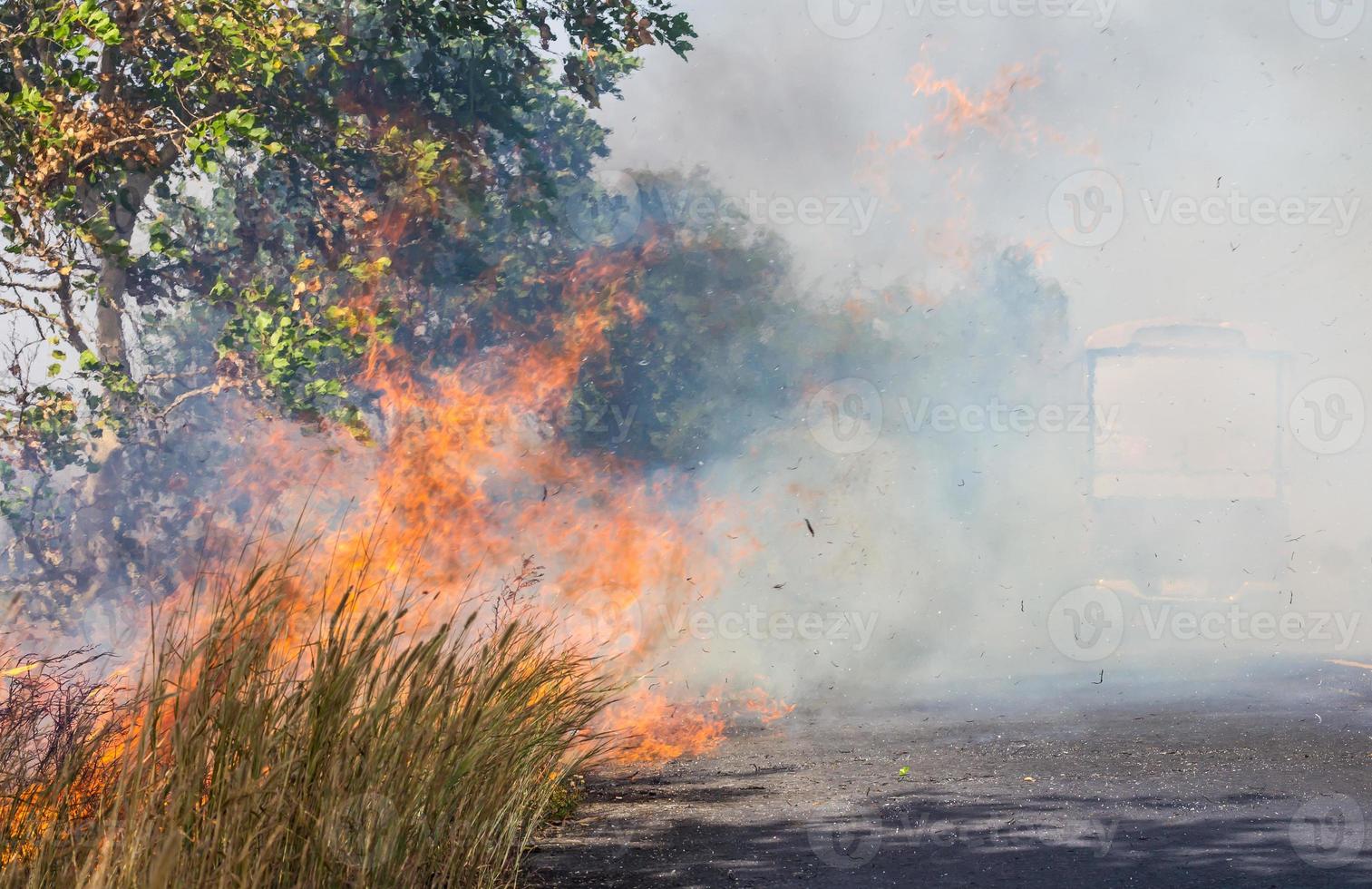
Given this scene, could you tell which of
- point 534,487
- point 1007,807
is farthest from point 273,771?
point 534,487

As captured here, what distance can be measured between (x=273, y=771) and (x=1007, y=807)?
5.42 metres

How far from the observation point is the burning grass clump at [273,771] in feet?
12.7

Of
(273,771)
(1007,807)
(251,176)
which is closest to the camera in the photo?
(273,771)

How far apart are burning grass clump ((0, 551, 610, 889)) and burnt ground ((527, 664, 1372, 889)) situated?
1.82m

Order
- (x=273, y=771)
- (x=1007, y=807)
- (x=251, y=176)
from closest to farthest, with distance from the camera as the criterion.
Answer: (x=273, y=771) → (x=1007, y=807) → (x=251, y=176)

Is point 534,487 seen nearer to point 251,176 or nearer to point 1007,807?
point 251,176

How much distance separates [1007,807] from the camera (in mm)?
8312

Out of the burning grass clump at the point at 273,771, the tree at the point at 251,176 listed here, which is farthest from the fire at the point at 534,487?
the burning grass clump at the point at 273,771

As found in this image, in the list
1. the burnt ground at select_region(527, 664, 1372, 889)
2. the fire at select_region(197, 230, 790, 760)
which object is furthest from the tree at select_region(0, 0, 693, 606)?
the burnt ground at select_region(527, 664, 1372, 889)

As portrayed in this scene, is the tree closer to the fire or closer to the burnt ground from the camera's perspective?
the fire

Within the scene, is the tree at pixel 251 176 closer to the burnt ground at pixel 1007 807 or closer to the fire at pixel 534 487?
the fire at pixel 534 487

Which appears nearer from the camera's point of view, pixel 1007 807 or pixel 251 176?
pixel 1007 807

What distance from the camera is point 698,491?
19.2 meters

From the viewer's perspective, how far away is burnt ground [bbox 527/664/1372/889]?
6.55 meters
